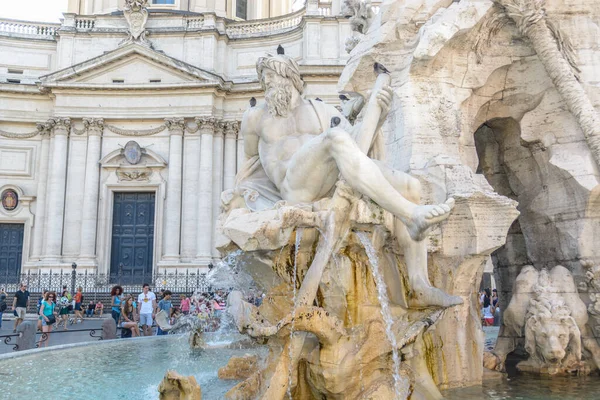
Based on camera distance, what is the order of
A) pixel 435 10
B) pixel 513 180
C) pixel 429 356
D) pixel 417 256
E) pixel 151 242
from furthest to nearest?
pixel 151 242 → pixel 513 180 → pixel 435 10 → pixel 429 356 → pixel 417 256

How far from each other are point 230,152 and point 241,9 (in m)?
11.2

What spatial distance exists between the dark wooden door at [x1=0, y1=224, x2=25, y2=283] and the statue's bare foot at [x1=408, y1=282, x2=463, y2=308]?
957 inches

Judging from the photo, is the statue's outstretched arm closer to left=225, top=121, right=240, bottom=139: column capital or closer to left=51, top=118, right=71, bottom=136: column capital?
left=225, top=121, right=240, bottom=139: column capital

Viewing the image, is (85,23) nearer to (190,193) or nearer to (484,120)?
(190,193)

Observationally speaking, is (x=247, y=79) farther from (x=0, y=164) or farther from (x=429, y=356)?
(x=429, y=356)

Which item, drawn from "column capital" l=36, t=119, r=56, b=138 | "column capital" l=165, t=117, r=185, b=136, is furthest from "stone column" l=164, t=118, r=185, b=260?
"column capital" l=36, t=119, r=56, b=138

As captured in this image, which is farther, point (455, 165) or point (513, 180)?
point (513, 180)

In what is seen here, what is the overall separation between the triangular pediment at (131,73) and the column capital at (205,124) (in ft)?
5.21

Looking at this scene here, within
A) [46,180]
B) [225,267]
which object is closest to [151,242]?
[46,180]

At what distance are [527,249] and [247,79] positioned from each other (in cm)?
2202

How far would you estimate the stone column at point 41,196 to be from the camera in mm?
24125

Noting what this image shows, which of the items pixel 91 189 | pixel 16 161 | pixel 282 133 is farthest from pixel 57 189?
pixel 282 133

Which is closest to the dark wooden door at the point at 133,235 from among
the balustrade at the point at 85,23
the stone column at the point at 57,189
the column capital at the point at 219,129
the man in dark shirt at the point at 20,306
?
the stone column at the point at 57,189

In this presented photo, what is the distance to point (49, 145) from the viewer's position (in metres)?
25.4
